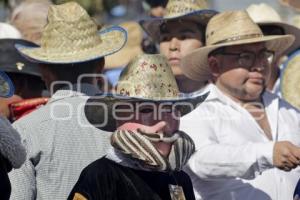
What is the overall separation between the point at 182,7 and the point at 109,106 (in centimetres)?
245

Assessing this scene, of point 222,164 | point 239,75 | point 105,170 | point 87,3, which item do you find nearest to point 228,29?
point 239,75

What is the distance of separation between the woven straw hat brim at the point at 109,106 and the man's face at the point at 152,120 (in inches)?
1.3

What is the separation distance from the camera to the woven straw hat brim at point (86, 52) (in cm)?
598

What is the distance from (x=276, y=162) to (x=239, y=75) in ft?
2.95

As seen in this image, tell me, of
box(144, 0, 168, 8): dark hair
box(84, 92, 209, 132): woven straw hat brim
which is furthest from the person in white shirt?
box(144, 0, 168, 8): dark hair

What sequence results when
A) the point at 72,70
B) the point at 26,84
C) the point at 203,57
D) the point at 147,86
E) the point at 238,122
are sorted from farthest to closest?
the point at 26,84, the point at 203,57, the point at 238,122, the point at 72,70, the point at 147,86

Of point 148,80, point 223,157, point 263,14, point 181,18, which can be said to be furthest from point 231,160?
point 263,14

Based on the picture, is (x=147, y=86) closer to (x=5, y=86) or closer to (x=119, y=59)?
(x=5, y=86)

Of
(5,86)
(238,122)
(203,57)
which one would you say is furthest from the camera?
(203,57)

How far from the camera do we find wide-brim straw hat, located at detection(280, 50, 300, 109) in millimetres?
7562

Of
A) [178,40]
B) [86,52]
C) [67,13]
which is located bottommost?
[178,40]

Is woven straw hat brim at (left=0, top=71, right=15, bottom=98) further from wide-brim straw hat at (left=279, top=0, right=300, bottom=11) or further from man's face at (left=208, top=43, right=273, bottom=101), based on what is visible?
wide-brim straw hat at (left=279, top=0, right=300, bottom=11)

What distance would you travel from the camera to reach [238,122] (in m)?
6.20

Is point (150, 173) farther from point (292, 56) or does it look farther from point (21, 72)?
point (292, 56)
